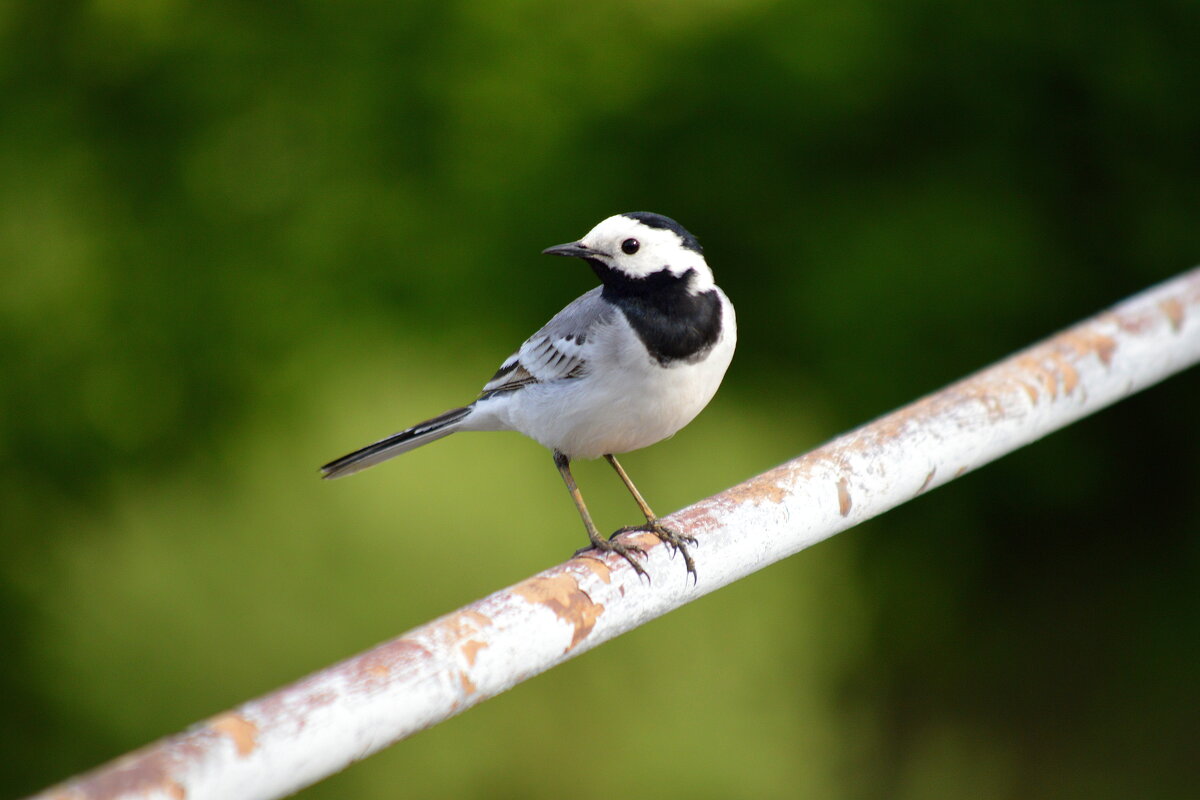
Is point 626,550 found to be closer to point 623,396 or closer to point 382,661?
point 623,396

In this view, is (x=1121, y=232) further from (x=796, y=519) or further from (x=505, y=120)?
(x=796, y=519)

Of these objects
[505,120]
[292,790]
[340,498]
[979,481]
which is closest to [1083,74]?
[979,481]

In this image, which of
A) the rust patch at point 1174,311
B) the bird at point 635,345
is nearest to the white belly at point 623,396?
the bird at point 635,345

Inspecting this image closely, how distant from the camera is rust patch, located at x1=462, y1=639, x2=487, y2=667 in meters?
1.35

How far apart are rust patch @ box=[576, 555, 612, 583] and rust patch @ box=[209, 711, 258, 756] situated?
0.53 metres

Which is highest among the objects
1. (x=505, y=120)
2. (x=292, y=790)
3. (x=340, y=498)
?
(x=505, y=120)

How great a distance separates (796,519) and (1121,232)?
268cm

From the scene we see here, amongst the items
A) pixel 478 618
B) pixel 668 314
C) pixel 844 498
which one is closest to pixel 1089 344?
pixel 844 498

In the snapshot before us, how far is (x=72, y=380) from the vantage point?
11.9ft

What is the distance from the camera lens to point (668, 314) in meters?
1.95

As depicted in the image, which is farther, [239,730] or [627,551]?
[627,551]

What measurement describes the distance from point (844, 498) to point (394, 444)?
0.80 m

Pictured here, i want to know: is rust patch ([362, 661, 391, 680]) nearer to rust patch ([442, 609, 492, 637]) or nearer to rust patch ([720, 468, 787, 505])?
rust patch ([442, 609, 492, 637])

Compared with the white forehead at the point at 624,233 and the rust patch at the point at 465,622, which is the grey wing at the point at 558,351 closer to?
the white forehead at the point at 624,233
